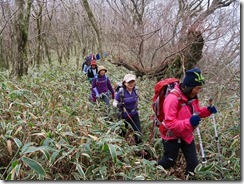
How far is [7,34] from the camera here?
13773mm

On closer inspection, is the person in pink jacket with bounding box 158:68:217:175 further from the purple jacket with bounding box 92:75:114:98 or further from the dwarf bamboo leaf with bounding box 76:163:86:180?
the purple jacket with bounding box 92:75:114:98

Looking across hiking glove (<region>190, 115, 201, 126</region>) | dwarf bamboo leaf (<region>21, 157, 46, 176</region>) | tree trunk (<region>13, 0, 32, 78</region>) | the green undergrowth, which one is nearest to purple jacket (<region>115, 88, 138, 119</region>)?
the green undergrowth

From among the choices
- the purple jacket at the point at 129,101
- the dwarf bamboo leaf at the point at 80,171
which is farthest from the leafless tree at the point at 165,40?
the dwarf bamboo leaf at the point at 80,171

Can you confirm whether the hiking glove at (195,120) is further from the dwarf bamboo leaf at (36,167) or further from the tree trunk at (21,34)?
the tree trunk at (21,34)

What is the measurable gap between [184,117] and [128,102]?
5.06 ft

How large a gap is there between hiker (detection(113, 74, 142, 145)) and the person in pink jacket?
1189 millimetres

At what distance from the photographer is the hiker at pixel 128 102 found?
14.2 ft

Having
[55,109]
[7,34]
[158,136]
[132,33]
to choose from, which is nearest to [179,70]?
[132,33]

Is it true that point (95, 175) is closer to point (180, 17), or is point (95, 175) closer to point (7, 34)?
point (180, 17)

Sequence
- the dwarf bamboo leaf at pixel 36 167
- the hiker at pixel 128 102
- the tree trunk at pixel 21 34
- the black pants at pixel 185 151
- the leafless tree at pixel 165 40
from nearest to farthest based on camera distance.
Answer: the dwarf bamboo leaf at pixel 36 167
the black pants at pixel 185 151
the hiker at pixel 128 102
the tree trunk at pixel 21 34
the leafless tree at pixel 165 40

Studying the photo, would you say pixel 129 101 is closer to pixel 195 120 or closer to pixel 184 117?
pixel 184 117

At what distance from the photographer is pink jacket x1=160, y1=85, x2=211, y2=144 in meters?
2.83

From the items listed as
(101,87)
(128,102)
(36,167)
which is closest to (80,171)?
(36,167)

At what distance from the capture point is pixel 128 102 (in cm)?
438
